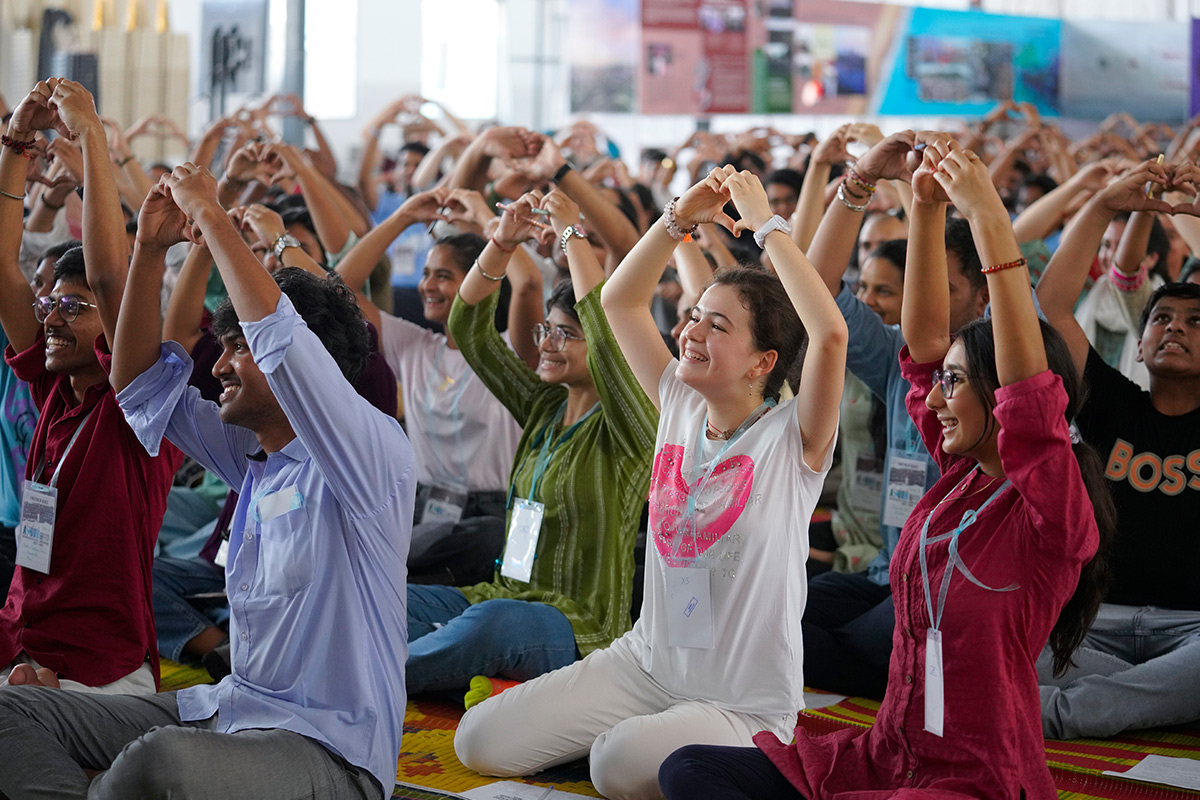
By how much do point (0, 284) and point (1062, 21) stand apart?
9.22 m

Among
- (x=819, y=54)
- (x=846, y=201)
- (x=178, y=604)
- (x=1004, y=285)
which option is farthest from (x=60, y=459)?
(x=819, y=54)

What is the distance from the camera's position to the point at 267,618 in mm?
1979

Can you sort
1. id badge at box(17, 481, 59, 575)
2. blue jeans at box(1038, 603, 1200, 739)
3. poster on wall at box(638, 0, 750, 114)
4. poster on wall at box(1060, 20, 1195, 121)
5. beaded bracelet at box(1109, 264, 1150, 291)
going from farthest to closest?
poster on wall at box(1060, 20, 1195, 121) → poster on wall at box(638, 0, 750, 114) → beaded bracelet at box(1109, 264, 1150, 291) → blue jeans at box(1038, 603, 1200, 739) → id badge at box(17, 481, 59, 575)

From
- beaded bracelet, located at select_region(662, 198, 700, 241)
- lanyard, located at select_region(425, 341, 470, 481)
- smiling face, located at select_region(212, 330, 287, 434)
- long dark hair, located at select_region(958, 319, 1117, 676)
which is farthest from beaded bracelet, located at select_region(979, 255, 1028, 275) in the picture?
lanyard, located at select_region(425, 341, 470, 481)

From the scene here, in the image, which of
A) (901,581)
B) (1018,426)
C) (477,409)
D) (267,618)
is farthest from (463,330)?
(1018,426)

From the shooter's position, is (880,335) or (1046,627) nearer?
(1046,627)

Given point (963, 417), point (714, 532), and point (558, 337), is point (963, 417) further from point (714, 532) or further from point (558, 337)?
point (558, 337)

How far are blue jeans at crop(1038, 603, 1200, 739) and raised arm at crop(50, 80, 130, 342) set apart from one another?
2294 mm

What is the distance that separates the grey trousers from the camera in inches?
69.7

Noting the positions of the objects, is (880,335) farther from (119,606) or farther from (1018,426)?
(119,606)

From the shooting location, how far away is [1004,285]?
1.78m

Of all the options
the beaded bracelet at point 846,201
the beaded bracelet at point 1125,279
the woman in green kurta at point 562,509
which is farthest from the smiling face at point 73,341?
the beaded bracelet at point 1125,279

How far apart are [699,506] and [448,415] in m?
1.60

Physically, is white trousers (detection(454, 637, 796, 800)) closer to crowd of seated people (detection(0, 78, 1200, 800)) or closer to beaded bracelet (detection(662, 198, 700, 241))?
crowd of seated people (detection(0, 78, 1200, 800))
